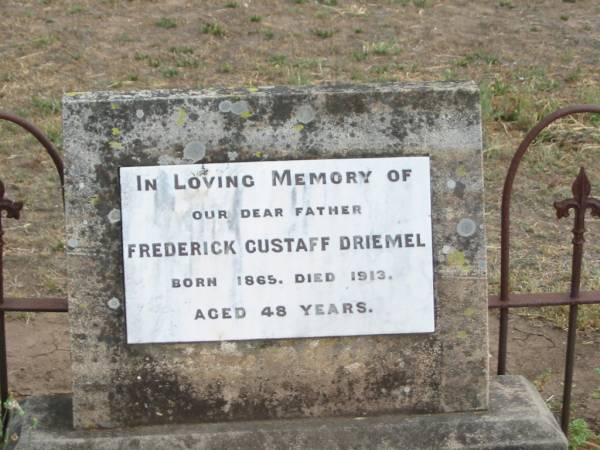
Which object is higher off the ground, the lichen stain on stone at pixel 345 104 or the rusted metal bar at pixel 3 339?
the lichen stain on stone at pixel 345 104

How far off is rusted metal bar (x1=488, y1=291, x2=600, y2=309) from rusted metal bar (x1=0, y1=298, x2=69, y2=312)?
1.36 meters

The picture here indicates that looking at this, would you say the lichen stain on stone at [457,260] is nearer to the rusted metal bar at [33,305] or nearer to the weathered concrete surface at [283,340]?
the weathered concrete surface at [283,340]

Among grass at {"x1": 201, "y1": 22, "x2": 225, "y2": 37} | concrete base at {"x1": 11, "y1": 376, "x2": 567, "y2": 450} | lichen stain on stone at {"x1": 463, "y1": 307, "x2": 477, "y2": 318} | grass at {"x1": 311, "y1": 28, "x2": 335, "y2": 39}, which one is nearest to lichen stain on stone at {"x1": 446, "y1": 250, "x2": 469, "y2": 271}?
lichen stain on stone at {"x1": 463, "y1": 307, "x2": 477, "y2": 318}

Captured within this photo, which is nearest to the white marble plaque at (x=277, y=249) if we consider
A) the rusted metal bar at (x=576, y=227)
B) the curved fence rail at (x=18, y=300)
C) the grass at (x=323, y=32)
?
the curved fence rail at (x=18, y=300)

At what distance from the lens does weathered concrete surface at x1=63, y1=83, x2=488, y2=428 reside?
121 inches

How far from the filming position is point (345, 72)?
8.09 m

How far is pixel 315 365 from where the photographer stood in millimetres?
3209

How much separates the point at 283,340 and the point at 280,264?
226 mm

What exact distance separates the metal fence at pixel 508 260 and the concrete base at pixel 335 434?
16.0 inches

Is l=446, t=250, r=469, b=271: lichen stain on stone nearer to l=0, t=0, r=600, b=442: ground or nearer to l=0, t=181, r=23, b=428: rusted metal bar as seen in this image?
l=0, t=0, r=600, b=442: ground

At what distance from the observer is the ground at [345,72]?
4758 mm

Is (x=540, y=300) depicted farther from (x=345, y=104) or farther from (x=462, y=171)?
(x=345, y=104)

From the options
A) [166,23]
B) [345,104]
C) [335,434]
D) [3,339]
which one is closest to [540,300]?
[335,434]

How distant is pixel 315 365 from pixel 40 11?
7025 mm
